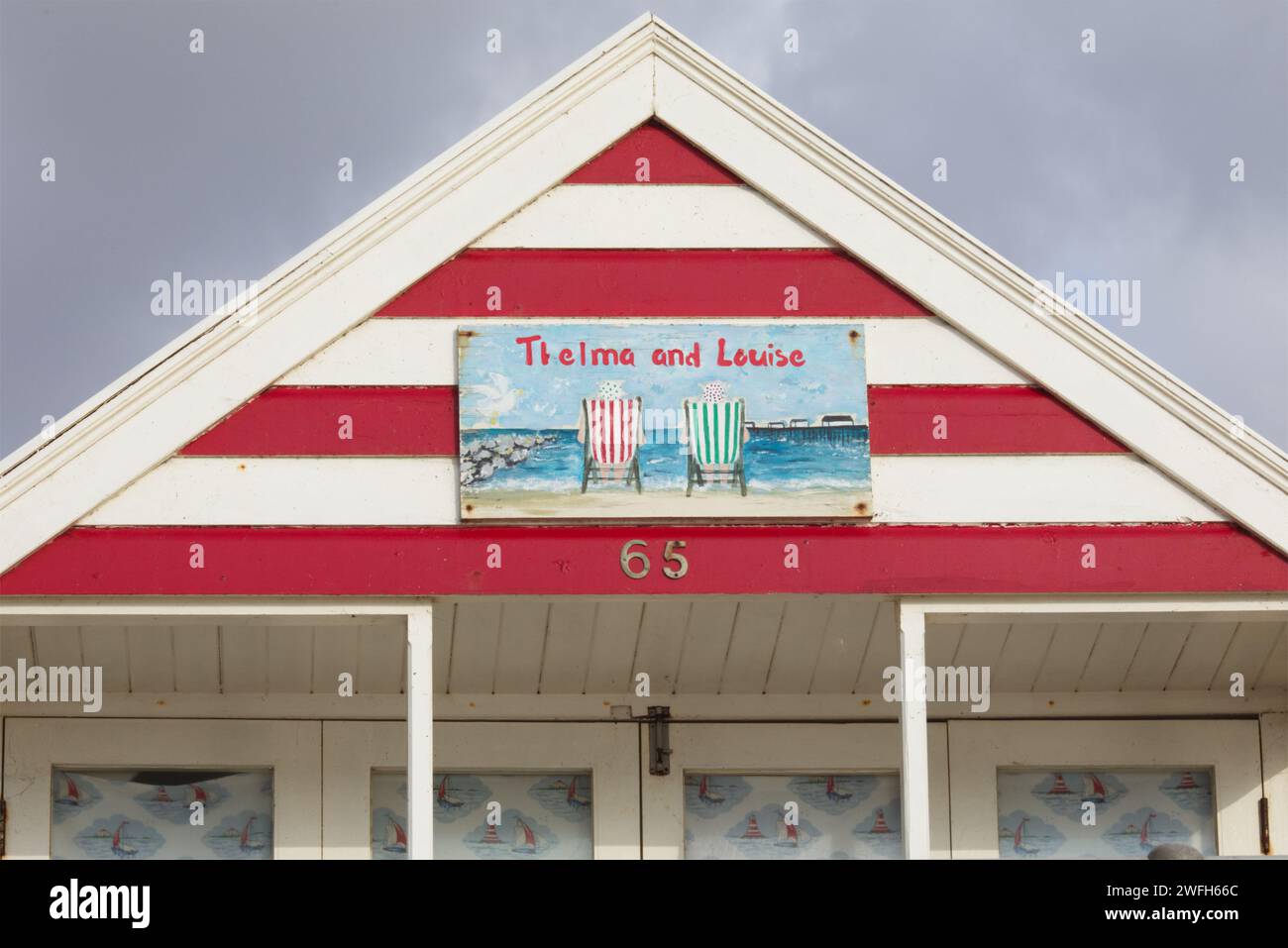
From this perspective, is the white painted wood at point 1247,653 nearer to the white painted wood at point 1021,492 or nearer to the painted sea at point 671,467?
the white painted wood at point 1021,492

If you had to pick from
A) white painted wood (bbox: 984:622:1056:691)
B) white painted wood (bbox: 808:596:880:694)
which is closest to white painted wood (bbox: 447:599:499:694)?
white painted wood (bbox: 808:596:880:694)

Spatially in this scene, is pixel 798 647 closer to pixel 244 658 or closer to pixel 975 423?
pixel 975 423

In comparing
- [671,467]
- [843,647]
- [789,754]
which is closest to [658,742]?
[789,754]

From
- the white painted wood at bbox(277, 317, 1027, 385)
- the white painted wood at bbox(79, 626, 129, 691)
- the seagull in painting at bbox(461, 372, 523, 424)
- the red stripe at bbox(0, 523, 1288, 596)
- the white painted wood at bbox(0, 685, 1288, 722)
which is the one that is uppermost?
the white painted wood at bbox(277, 317, 1027, 385)

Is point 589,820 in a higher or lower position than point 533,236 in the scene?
lower

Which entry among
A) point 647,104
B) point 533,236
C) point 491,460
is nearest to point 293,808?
point 491,460

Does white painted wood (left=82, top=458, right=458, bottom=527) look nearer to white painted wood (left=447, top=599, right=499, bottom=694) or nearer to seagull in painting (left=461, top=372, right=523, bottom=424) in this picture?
seagull in painting (left=461, top=372, right=523, bottom=424)

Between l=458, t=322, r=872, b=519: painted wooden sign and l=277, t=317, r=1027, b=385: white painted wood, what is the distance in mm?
155

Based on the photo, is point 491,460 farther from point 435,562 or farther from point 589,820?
point 589,820

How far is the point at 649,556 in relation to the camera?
12.6 meters

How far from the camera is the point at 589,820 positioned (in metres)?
14.0

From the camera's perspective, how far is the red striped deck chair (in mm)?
12562

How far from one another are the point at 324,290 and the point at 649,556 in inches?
96.0

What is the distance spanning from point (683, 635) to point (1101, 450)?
9.15 feet
